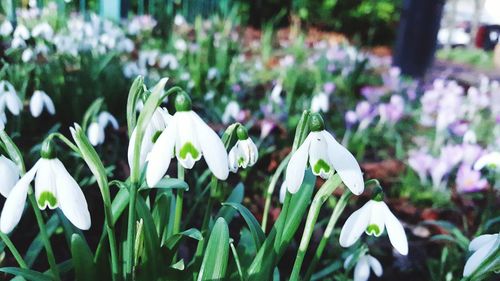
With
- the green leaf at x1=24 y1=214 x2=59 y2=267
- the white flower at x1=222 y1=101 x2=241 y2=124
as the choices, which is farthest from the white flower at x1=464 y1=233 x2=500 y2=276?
the white flower at x1=222 y1=101 x2=241 y2=124

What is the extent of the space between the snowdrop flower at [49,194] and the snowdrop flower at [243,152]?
0.27 metres

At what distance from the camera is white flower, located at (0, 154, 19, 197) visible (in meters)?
0.85

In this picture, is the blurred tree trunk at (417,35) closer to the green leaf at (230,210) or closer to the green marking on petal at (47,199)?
the green leaf at (230,210)

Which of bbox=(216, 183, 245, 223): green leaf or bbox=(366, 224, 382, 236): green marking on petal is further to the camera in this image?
bbox=(216, 183, 245, 223): green leaf

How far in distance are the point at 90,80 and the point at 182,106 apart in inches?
74.5

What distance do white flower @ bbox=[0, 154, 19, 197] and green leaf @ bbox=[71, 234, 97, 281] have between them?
0.15m

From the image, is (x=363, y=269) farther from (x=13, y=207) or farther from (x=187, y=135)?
(x=13, y=207)

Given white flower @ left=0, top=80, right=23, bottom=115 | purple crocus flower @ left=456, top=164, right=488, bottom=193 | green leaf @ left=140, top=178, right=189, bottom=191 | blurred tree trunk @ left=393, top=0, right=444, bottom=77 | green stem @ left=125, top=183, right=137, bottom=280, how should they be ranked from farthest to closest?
1. blurred tree trunk @ left=393, top=0, right=444, bottom=77
2. purple crocus flower @ left=456, top=164, right=488, bottom=193
3. white flower @ left=0, top=80, right=23, bottom=115
4. green leaf @ left=140, top=178, right=189, bottom=191
5. green stem @ left=125, top=183, right=137, bottom=280

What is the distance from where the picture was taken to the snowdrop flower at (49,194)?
78 cm

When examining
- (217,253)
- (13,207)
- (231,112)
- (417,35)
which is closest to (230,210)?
(217,253)

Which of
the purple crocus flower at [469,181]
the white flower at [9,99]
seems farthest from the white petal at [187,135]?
the purple crocus flower at [469,181]

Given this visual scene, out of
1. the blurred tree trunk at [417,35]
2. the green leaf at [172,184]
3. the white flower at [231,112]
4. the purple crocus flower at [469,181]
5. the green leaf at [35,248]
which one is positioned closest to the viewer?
the green leaf at [172,184]

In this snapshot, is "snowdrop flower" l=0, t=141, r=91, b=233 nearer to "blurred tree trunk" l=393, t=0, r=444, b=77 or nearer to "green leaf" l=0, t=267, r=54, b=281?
"green leaf" l=0, t=267, r=54, b=281

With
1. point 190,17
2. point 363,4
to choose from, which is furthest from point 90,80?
point 363,4
